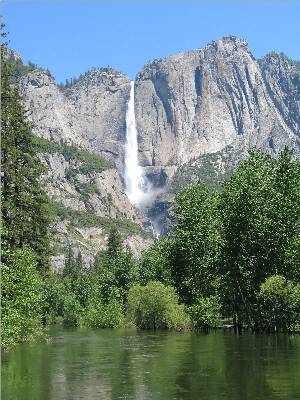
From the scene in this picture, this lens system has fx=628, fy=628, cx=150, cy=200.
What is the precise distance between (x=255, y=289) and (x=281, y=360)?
25161 millimetres

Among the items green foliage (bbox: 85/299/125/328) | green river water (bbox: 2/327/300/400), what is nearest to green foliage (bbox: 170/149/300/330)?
green river water (bbox: 2/327/300/400)

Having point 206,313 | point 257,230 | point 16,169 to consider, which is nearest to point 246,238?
point 257,230

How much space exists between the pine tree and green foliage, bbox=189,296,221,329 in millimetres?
17575

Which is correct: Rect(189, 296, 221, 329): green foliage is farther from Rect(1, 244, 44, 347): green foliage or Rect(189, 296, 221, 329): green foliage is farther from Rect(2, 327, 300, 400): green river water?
Rect(1, 244, 44, 347): green foliage

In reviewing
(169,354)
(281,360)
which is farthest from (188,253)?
(281,360)

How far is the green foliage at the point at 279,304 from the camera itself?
52.0m

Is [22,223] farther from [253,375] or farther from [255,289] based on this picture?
Result: [253,375]

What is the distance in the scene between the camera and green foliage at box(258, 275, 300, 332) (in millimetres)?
51969

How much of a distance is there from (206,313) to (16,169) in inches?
966

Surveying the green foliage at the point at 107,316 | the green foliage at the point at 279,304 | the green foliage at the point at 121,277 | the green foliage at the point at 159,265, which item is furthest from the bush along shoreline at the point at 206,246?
the green foliage at the point at 121,277

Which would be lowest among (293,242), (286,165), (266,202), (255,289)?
(255,289)

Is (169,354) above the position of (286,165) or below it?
below

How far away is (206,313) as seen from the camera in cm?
6284

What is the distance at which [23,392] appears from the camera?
2447cm
